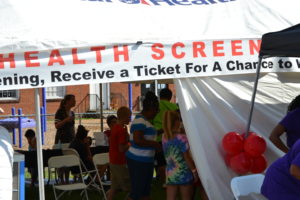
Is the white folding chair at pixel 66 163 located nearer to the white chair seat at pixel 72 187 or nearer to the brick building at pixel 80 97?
the white chair seat at pixel 72 187

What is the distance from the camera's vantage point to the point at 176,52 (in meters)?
6.26

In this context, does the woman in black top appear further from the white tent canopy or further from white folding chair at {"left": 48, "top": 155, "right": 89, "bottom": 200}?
the white tent canopy

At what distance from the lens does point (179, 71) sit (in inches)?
248

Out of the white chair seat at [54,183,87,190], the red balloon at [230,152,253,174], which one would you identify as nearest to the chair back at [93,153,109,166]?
the white chair seat at [54,183,87,190]

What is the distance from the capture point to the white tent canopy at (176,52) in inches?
231

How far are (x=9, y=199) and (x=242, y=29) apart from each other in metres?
3.21

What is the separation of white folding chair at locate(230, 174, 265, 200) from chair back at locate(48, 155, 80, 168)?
331 cm

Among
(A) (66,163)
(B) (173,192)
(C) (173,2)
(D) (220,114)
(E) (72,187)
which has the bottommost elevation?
(E) (72,187)

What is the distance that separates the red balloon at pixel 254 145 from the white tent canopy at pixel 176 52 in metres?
0.39

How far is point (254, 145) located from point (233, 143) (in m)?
0.22

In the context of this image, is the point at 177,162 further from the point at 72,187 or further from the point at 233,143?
the point at 72,187

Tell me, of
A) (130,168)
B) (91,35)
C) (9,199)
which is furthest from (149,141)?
(9,199)

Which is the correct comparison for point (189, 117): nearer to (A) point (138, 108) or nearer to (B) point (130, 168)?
(B) point (130, 168)

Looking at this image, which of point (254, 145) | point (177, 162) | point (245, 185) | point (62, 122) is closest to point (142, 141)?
point (177, 162)
